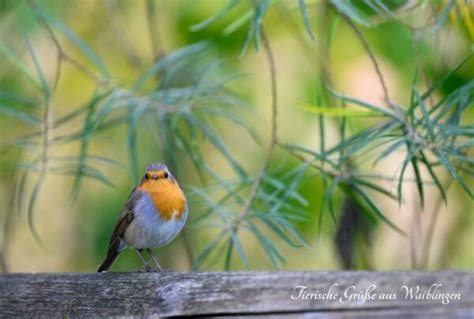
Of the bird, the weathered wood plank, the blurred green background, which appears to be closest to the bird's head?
the bird

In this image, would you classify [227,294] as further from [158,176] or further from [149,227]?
[158,176]

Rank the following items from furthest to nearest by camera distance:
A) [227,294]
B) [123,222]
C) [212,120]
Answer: [212,120] → [123,222] → [227,294]

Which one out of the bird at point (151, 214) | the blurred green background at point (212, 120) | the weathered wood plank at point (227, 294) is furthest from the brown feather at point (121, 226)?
the weathered wood plank at point (227, 294)

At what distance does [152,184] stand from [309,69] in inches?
45.8

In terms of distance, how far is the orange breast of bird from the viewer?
12.3ft

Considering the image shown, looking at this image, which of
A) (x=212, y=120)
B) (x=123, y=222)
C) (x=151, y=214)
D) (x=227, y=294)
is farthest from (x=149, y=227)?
(x=227, y=294)

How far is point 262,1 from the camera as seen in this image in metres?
3.03

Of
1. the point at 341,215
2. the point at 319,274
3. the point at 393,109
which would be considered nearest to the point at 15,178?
the point at 341,215

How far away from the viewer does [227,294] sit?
2160 millimetres

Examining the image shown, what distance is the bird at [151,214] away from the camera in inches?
147

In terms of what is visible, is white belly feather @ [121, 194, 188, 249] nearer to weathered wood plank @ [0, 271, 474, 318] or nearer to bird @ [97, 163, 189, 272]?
bird @ [97, 163, 189, 272]

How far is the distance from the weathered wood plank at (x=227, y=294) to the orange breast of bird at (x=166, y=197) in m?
1.01

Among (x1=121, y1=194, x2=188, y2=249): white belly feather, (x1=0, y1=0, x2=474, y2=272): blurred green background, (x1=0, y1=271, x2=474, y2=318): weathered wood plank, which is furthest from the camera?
(x1=0, y1=0, x2=474, y2=272): blurred green background

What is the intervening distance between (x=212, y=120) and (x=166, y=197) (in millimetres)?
939
